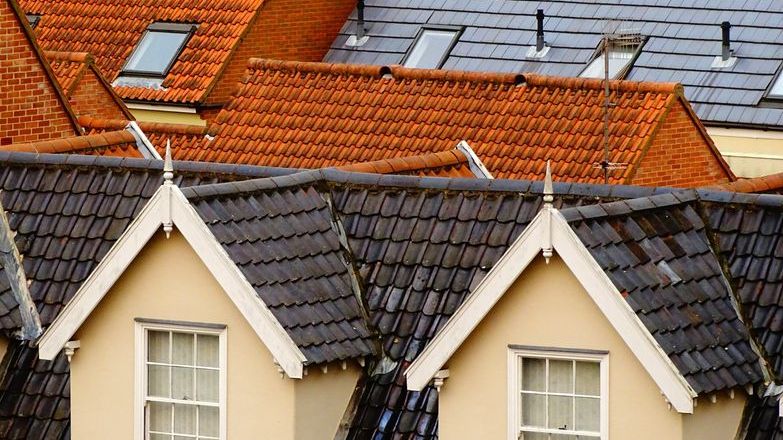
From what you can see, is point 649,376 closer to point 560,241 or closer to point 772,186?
point 560,241

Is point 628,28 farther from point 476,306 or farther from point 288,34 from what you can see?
point 476,306

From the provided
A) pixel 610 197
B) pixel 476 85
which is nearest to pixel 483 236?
pixel 610 197

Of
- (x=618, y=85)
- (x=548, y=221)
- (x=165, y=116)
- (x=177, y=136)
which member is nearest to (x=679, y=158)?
(x=618, y=85)

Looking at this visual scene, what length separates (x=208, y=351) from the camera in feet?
78.2

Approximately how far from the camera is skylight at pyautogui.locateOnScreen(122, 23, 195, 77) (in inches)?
2156

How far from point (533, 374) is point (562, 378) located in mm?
315

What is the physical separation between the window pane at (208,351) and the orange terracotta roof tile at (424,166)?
3927 millimetres

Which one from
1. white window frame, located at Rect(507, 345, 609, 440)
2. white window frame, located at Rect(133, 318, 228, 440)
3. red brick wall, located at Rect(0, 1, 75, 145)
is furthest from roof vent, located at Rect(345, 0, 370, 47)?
white window frame, located at Rect(507, 345, 609, 440)

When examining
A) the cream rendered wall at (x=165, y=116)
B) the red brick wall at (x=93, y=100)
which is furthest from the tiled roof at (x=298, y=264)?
the cream rendered wall at (x=165, y=116)

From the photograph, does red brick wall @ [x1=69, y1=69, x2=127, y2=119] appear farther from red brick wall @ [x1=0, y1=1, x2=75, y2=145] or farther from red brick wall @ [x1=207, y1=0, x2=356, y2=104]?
red brick wall @ [x1=0, y1=1, x2=75, y2=145]

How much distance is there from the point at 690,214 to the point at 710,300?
1.16 metres

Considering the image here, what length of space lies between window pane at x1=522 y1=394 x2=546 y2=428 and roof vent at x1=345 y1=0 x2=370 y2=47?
3454 centimetres

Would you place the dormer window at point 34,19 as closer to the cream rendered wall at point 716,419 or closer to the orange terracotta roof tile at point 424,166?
the orange terracotta roof tile at point 424,166

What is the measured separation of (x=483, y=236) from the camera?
24.5 meters
